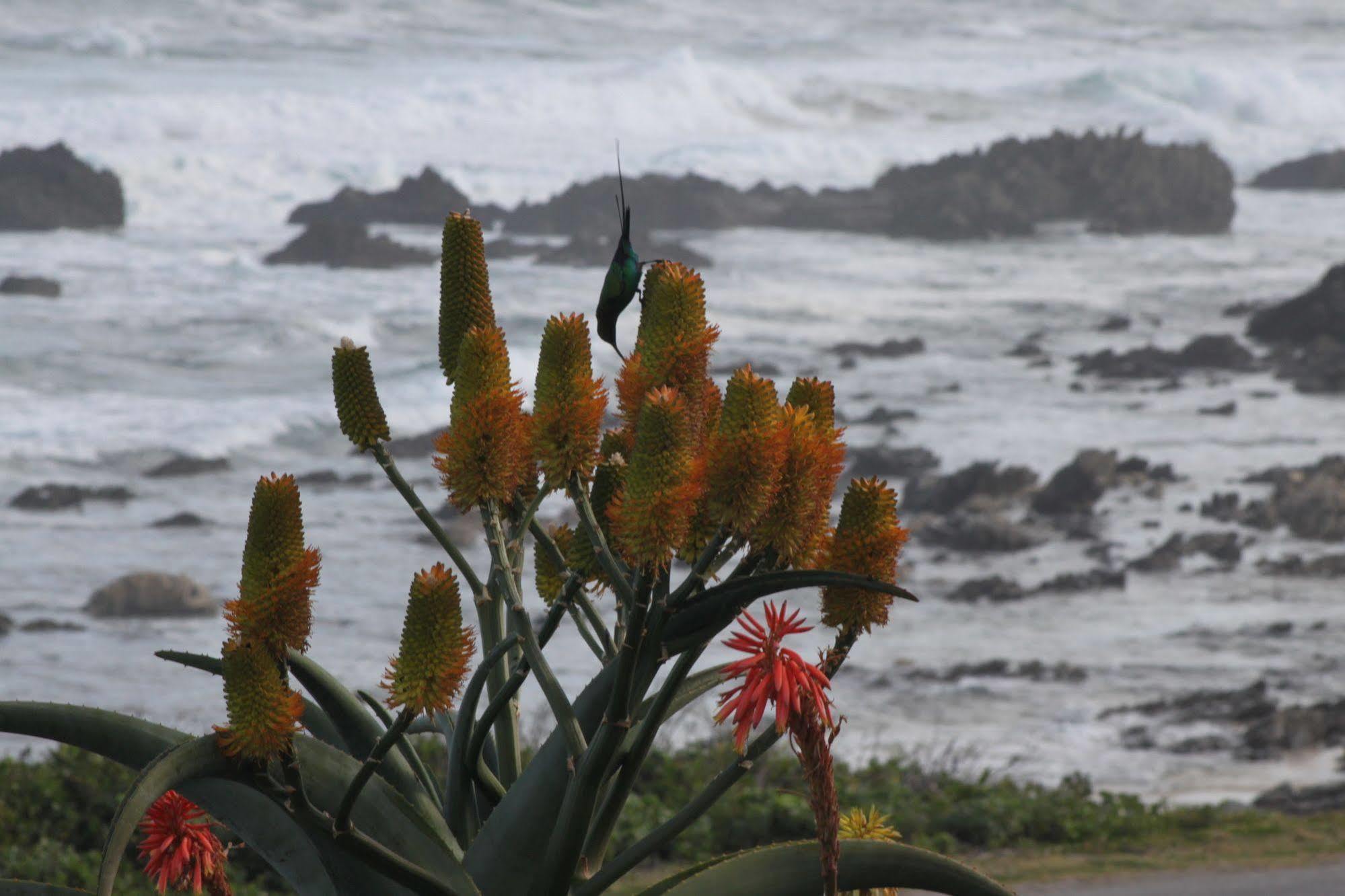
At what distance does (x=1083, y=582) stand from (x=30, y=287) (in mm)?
18741

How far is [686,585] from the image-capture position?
1445mm

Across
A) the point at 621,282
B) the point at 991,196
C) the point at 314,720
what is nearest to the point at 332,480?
the point at 314,720

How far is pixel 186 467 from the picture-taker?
2034 cm

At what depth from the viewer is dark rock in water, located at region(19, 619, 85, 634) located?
15.1m

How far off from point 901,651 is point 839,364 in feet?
41.1

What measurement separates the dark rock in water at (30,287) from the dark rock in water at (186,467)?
26.5ft

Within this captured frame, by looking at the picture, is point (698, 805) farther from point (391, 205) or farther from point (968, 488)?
point (391, 205)

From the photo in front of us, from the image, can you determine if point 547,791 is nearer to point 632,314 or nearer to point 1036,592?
point 1036,592

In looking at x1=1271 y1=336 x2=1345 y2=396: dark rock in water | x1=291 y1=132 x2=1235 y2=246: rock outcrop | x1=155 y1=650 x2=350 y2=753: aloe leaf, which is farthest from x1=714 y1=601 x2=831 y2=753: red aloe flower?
x1=291 y1=132 x2=1235 y2=246: rock outcrop

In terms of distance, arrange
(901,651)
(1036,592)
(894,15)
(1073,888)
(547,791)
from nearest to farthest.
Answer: (547,791)
(1073,888)
(901,651)
(1036,592)
(894,15)

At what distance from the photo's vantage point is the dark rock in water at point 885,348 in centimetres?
2708

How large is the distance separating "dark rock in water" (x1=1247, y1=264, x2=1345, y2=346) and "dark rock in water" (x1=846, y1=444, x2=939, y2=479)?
31.8ft

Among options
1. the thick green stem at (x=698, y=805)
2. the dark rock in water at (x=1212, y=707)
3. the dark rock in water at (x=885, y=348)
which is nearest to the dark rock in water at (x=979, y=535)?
the dark rock in water at (x=1212, y=707)

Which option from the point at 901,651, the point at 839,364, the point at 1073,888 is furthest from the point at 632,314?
the point at 1073,888
